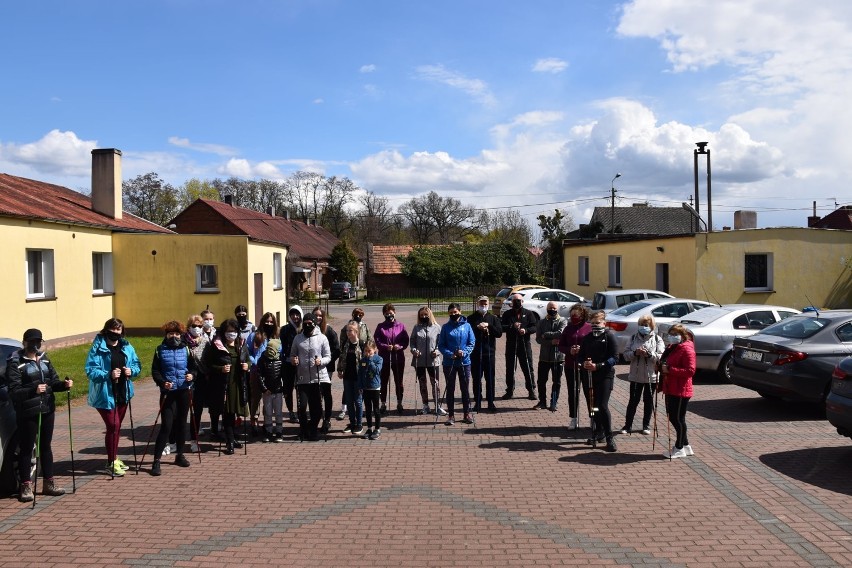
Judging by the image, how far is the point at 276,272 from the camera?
28.0 meters

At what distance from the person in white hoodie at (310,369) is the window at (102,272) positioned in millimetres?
15773

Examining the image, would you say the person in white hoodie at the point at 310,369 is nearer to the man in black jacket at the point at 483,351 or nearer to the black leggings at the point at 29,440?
the man in black jacket at the point at 483,351

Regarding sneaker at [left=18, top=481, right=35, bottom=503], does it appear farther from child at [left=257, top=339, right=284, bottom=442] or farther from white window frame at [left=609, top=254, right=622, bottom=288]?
white window frame at [left=609, top=254, right=622, bottom=288]

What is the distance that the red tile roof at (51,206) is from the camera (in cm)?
1872

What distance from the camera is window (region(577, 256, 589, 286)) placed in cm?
3516

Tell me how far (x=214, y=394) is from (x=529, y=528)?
4406 millimetres

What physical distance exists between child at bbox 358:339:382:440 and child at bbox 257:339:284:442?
1.05m

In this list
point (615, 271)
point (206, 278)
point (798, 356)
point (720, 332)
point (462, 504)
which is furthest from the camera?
point (615, 271)

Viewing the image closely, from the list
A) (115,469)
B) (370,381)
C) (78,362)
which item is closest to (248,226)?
(78,362)

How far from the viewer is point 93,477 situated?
7.60m

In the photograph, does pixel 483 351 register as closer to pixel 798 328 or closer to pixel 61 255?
pixel 798 328

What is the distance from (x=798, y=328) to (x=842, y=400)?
313cm

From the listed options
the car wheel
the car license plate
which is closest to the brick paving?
the car license plate

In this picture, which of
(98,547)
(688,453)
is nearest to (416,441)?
(688,453)
